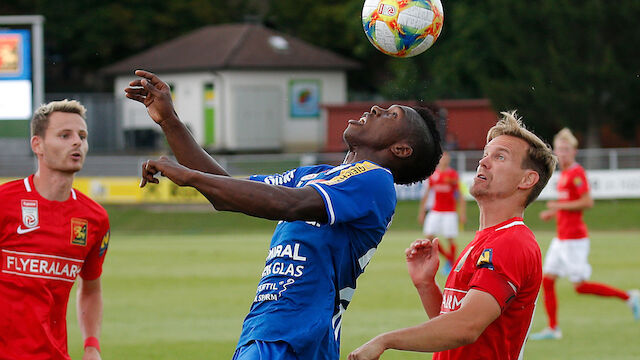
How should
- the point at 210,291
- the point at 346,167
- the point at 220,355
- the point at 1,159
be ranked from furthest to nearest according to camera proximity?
the point at 1,159
the point at 210,291
the point at 220,355
the point at 346,167

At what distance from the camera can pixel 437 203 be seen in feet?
59.5

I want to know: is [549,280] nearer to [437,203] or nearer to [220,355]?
[220,355]

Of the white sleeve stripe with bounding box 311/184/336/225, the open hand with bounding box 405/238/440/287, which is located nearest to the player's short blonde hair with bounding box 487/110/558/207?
the open hand with bounding box 405/238/440/287

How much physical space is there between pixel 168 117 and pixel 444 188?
1355cm

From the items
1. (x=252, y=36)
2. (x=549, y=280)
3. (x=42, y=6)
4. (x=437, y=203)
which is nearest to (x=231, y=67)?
(x=252, y=36)

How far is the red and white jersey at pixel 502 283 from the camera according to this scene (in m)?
4.35

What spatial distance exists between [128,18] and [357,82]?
41.9 ft

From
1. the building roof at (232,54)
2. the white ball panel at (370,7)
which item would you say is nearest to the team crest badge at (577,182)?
the white ball panel at (370,7)

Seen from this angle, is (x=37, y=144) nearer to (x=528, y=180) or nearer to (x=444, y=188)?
(x=528, y=180)

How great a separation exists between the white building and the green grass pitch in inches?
757

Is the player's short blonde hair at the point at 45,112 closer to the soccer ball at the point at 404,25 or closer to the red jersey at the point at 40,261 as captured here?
the red jersey at the point at 40,261

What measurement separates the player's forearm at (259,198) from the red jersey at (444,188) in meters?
14.0

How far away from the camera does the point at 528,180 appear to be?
15.7ft

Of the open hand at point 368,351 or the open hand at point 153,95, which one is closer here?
the open hand at point 368,351
